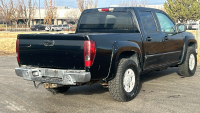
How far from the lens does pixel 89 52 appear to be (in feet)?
16.4

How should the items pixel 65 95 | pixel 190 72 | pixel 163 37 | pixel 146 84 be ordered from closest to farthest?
pixel 65 95
pixel 163 37
pixel 146 84
pixel 190 72

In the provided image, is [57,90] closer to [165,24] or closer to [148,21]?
[148,21]

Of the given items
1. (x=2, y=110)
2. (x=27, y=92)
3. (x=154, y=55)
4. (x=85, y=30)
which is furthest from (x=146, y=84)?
(x=2, y=110)

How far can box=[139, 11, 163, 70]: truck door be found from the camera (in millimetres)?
6557

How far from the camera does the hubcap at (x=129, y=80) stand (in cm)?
581

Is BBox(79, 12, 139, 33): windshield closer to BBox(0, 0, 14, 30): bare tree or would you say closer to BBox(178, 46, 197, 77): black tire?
BBox(178, 46, 197, 77): black tire

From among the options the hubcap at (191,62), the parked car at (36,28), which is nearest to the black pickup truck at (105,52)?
the hubcap at (191,62)

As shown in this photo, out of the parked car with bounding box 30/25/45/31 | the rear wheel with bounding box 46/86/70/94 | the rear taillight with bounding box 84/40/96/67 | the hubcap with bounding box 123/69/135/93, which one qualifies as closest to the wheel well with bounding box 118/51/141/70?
the hubcap with bounding box 123/69/135/93

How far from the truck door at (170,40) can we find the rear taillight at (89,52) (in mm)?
2619

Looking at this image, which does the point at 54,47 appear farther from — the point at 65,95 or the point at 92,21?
the point at 92,21

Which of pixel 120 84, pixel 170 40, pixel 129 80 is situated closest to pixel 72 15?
pixel 170 40

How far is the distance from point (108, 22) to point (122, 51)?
1537mm

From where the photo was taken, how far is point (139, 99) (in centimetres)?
604

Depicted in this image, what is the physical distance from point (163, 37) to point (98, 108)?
2684 mm
